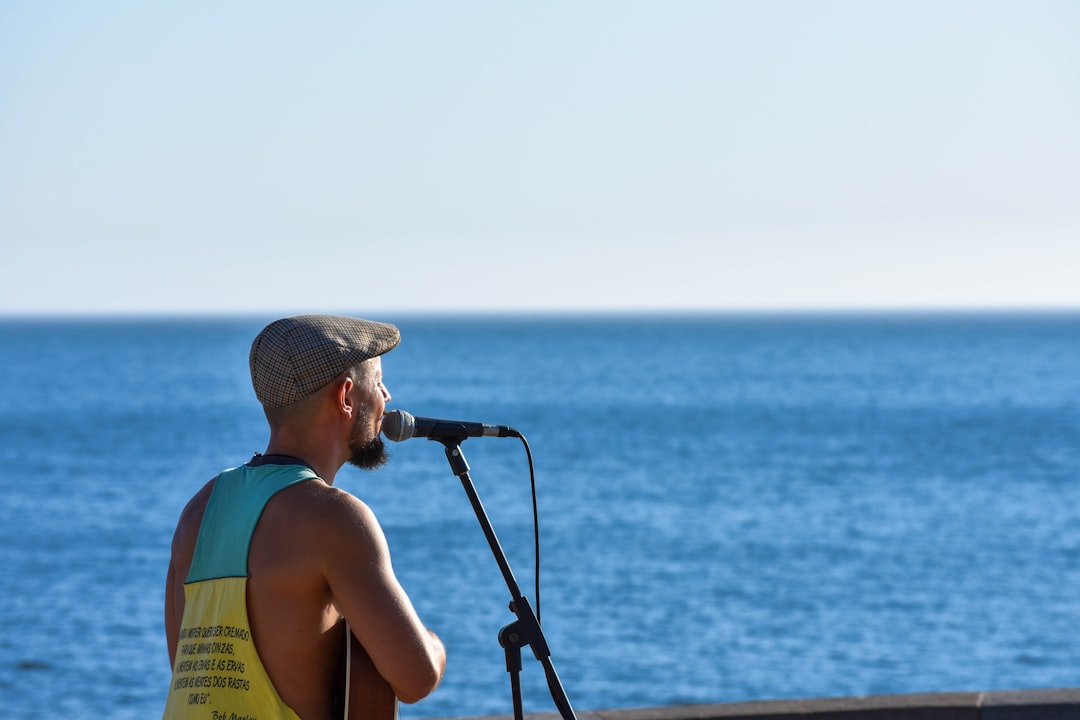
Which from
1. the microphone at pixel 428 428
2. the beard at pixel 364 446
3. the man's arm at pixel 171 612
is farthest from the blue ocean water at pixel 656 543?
the beard at pixel 364 446

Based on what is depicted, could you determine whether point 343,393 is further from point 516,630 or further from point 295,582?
point 516,630

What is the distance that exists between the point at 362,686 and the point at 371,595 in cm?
16

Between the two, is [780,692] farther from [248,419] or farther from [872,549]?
[248,419]

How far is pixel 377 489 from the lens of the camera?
96.1 ft

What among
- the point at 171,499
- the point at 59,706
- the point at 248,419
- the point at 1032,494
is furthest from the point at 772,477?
the point at 248,419

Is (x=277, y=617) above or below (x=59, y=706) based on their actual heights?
above

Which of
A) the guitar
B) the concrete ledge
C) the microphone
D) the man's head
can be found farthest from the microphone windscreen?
the concrete ledge

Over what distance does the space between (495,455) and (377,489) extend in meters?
9.01

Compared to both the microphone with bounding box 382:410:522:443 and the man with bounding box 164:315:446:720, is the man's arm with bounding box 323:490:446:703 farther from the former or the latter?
the microphone with bounding box 382:410:522:443

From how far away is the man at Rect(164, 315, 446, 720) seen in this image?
82.7 inches

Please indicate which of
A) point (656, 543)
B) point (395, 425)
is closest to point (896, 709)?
point (395, 425)

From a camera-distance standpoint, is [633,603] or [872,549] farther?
[872,549]

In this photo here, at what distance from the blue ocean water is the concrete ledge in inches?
342

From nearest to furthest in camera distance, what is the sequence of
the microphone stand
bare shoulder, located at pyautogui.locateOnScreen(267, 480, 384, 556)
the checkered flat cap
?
bare shoulder, located at pyautogui.locateOnScreen(267, 480, 384, 556), the checkered flat cap, the microphone stand
